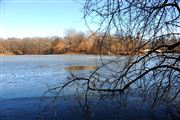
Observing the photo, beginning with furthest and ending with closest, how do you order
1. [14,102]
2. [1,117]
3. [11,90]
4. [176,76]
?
[11,90] → [14,102] → [1,117] → [176,76]

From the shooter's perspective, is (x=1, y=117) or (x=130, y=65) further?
(x=1, y=117)

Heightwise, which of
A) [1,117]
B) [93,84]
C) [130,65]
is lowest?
[1,117]

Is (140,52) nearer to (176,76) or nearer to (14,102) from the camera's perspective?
(176,76)

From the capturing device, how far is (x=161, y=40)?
2795 millimetres

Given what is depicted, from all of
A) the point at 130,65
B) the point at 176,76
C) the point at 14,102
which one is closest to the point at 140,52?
the point at 130,65

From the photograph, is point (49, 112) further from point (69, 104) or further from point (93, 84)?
point (93, 84)

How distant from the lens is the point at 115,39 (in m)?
2.68

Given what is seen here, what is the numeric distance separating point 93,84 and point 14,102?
22.3 feet

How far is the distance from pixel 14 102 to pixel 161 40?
7.12 m

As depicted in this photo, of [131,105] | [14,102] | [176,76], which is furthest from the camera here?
[14,102]

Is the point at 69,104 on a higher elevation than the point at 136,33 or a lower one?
lower

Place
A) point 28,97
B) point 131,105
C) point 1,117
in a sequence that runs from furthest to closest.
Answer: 1. point 28,97
2. point 131,105
3. point 1,117

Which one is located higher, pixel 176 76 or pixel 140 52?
pixel 140 52

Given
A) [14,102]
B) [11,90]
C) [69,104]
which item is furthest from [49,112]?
[11,90]
